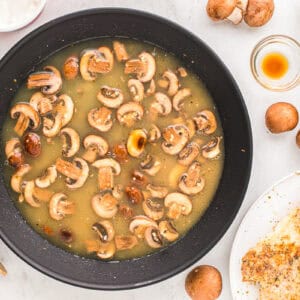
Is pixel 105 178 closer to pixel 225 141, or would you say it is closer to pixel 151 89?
pixel 151 89

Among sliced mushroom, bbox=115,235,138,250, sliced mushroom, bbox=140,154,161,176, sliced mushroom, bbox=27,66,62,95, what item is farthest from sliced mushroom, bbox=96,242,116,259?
sliced mushroom, bbox=27,66,62,95

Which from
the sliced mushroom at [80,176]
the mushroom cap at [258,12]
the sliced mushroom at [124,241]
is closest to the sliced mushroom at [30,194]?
the sliced mushroom at [80,176]

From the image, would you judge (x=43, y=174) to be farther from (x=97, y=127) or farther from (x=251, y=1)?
(x=251, y=1)

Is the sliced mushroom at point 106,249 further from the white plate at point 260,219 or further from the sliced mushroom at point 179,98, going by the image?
the sliced mushroom at point 179,98

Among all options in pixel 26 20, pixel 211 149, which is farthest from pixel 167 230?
pixel 26 20

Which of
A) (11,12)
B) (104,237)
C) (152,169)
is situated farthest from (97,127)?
(11,12)

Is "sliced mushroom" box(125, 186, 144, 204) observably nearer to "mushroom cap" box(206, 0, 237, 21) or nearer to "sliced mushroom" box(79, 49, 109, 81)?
"sliced mushroom" box(79, 49, 109, 81)

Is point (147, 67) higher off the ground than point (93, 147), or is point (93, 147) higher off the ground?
point (147, 67)
